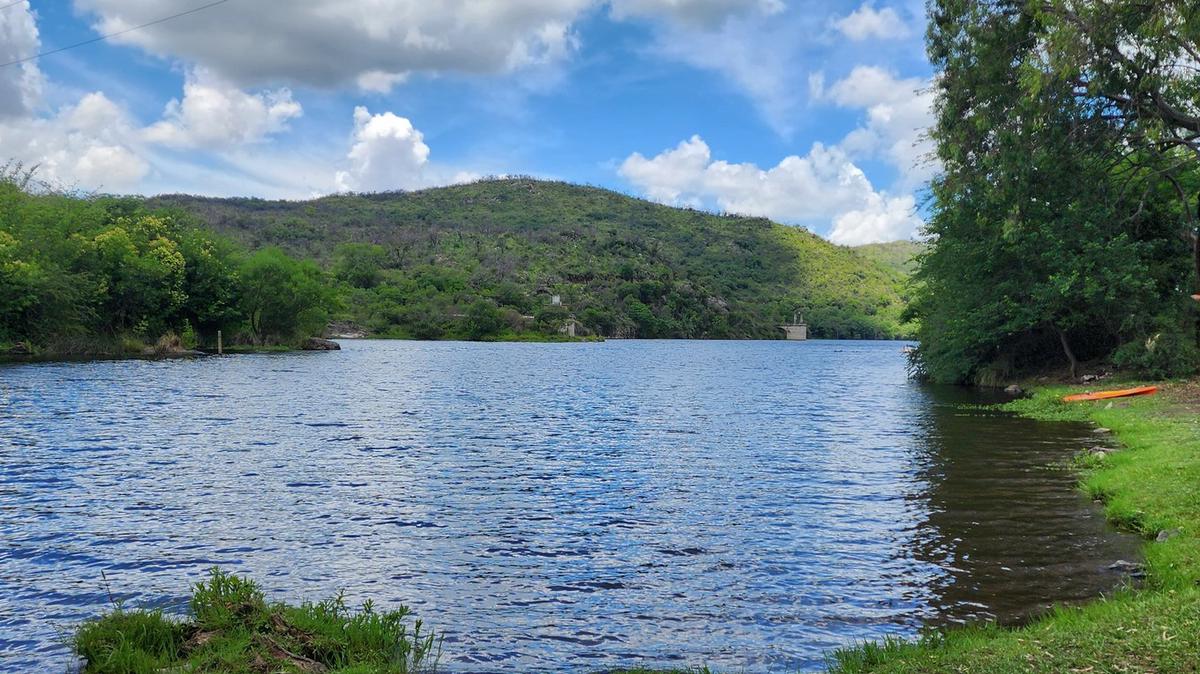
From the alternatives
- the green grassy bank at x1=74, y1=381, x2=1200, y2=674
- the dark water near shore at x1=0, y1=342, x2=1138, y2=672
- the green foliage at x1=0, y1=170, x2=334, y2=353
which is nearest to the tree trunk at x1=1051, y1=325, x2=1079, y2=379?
the dark water near shore at x1=0, y1=342, x2=1138, y2=672

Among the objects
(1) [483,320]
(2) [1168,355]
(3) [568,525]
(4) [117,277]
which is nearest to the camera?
(3) [568,525]

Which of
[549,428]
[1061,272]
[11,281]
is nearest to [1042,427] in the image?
[1061,272]

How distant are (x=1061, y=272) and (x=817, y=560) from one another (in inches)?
1365

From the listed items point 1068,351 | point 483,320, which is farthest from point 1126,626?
point 483,320

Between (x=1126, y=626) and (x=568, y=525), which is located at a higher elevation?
(x=1126, y=626)

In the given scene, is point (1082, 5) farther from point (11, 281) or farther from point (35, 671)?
point (11, 281)

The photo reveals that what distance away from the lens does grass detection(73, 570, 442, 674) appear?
28.3 ft

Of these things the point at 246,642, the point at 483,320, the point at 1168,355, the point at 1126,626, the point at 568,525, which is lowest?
the point at 568,525

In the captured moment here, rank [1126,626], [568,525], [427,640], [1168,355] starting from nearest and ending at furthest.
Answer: [1126,626]
[427,640]
[568,525]
[1168,355]

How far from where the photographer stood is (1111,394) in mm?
36750

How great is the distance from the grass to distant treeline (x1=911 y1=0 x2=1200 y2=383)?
15927mm

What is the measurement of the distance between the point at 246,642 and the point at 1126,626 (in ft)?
32.9

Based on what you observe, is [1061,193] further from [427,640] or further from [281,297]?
[281,297]

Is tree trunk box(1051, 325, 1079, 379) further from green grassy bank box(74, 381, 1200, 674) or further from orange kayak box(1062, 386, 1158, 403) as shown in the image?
green grassy bank box(74, 381, 1200, 674)
